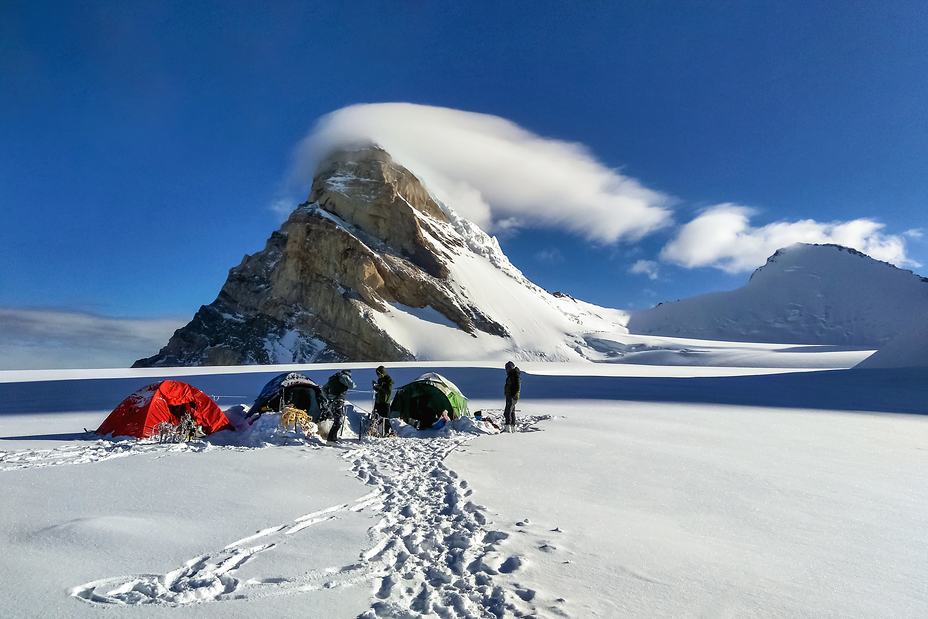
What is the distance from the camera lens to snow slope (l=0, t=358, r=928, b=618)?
3307 millimetres

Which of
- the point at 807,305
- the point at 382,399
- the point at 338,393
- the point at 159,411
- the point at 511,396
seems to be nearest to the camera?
the point at 159,411

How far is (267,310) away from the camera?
6881 cm

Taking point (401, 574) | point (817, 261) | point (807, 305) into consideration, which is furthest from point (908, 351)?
point (817, 261)

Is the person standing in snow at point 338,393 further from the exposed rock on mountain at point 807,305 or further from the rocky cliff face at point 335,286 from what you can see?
the exposed rock on mountain at point 807,305

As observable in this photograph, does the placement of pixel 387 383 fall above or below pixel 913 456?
above

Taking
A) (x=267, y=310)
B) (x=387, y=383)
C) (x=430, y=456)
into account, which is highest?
(x=267, y=310)

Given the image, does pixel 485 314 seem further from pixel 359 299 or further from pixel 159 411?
pixel 159 411

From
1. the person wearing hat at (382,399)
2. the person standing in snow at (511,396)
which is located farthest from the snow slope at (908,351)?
the person wearing hat at (382,399)

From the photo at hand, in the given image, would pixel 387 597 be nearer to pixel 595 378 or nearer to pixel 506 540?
pixel 506 540

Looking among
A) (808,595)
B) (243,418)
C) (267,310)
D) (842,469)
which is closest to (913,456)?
(842,469)

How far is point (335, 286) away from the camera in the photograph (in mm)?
67250

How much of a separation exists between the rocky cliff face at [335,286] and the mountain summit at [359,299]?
0.16 metres

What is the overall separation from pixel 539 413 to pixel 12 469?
1198 centimetres

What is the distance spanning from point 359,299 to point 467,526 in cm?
6375
